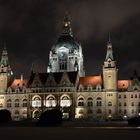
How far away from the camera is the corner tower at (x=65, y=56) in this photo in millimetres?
160250

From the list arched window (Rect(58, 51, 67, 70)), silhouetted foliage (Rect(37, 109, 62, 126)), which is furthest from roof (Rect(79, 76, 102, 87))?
silhouetted foliage (Rect(37, 109, 62, 126))

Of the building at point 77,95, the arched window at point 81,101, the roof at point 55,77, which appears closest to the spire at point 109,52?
the building at point 77,95

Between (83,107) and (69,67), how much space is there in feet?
84.8

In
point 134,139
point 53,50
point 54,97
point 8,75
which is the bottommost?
point 134,139

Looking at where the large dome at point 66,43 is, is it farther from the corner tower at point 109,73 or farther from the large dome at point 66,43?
the corner tower at point 109,73

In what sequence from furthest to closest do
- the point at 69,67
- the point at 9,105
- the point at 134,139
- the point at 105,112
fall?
the point at 69,67, the point at 9,105, the point at 105,112, the point at 134,139

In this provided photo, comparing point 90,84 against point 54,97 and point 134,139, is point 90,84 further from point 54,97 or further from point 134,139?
point 134,139

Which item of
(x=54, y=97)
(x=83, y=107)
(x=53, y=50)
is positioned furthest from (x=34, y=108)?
(x=53, y=50)

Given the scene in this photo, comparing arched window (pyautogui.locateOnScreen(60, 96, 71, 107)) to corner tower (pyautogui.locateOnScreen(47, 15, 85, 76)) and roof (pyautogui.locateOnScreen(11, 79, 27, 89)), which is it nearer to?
roof (pyautogui.locateOnScreen(11, 79, 27, 89))

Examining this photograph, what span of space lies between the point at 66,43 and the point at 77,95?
3000 centimetres

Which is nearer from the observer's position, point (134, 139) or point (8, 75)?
point (134, 139)

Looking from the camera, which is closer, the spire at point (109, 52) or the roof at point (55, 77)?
the roof at point (55, 77)

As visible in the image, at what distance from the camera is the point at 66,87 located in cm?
14062

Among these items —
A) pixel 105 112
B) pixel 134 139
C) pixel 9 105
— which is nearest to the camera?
pixel 134 139
